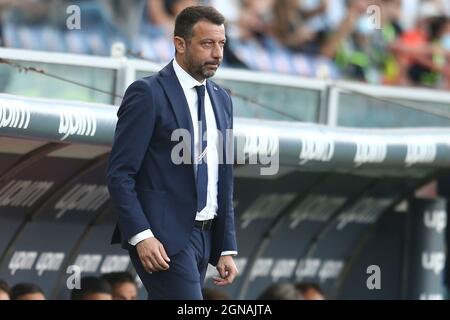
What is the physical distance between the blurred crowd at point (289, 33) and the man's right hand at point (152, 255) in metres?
5.12

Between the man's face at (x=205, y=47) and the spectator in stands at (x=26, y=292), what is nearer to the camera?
the man's face at (x=205, y=47)

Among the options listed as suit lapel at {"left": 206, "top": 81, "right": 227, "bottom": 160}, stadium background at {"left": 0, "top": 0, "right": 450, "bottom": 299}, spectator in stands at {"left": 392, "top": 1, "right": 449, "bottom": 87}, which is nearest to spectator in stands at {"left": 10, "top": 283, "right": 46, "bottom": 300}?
stadium background at {"left": 0, "top": 0, "right": 450, "bottom": 299}

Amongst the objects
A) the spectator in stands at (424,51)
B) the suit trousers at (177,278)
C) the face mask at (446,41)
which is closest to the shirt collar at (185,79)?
the suit trousers at (177,278)

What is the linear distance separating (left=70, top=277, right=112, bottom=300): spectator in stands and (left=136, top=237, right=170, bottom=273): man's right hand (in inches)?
126

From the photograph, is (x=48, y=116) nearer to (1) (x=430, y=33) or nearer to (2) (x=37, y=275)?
(2) (x=37, y=275)

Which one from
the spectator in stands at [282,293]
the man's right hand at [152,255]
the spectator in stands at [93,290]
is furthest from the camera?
the spectator in stands at [282,293]

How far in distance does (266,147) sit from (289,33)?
18.4 ft

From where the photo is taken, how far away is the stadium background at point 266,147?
8.81 meters

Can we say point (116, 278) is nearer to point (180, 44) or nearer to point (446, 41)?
point (180, 44)

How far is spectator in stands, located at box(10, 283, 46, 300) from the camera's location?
28.0ft

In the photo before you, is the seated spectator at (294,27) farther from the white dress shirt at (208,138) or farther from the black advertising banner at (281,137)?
the white dress shirt at (208,138)

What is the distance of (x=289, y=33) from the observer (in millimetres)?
14453

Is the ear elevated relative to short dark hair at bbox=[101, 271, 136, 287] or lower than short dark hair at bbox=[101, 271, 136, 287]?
elevated

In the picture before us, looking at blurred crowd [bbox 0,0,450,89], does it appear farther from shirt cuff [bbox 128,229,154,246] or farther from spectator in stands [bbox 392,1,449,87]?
shirt cuff [bbox 128,229,154,246]
